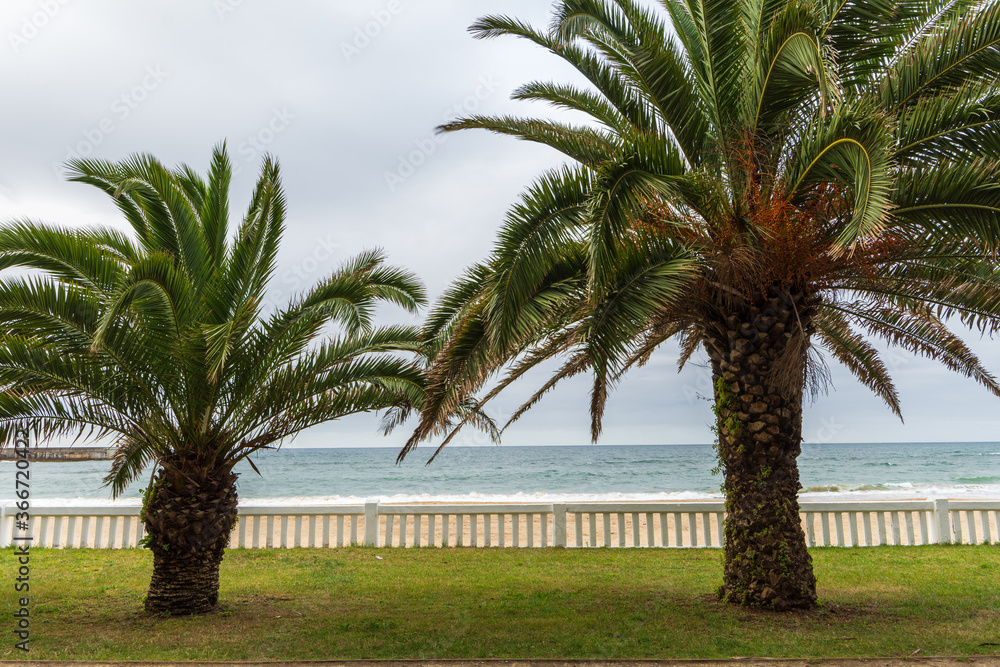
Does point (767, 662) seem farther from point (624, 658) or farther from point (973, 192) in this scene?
point (973, 192)

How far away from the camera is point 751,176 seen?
17.7ft

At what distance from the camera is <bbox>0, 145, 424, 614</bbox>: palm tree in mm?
5523

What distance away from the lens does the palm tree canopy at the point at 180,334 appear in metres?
5.50

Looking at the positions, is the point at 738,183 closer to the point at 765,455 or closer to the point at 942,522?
the point at 765,455

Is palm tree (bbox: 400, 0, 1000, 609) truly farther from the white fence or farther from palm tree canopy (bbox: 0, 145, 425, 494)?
the white fence

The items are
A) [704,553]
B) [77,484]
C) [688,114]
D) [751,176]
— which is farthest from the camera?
[77,484]

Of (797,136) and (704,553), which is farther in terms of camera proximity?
(704,553)

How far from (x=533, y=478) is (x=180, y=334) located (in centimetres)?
3481

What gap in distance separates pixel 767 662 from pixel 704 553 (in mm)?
4656

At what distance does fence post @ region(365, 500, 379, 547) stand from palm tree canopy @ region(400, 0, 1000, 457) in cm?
399

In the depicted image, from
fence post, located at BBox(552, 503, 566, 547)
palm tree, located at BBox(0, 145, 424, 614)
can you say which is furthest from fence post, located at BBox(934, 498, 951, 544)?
palm tree, located at BBox(0, 145, 424, 614)

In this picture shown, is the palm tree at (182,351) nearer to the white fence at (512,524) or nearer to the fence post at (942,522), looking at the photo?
the white fence at (512,524)

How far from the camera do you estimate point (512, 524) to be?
382 inches

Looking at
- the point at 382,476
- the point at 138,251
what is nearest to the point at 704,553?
the point at 138,251
